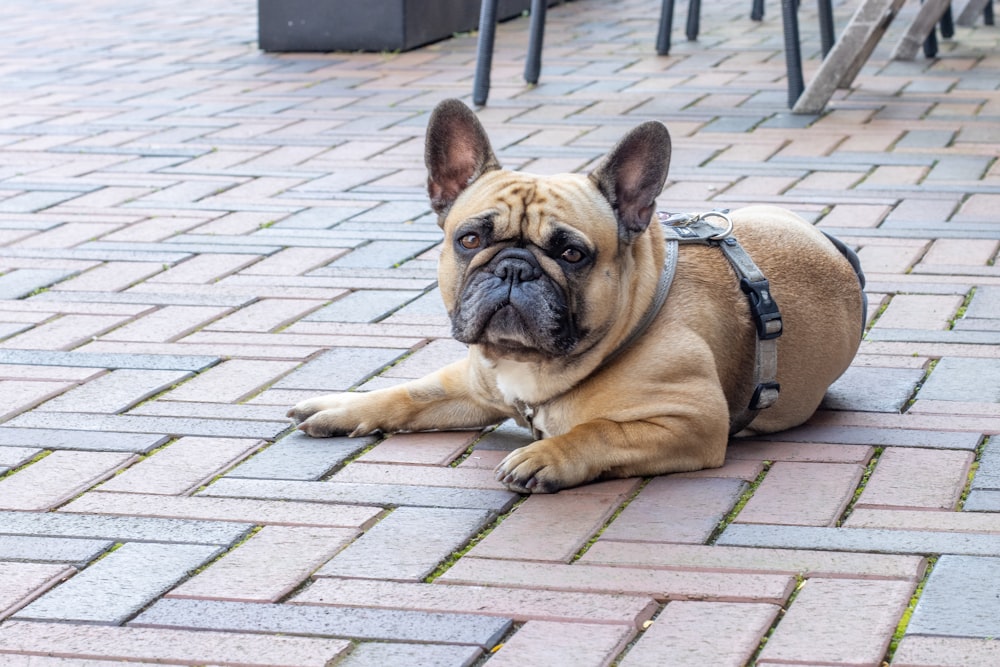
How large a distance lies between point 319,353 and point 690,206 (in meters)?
1.81

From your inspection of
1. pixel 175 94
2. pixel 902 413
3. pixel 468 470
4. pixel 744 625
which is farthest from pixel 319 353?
pixel 175 94

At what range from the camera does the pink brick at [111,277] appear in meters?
4.66

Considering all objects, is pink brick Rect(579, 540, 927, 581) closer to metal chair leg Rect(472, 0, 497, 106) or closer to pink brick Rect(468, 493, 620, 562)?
pink brick Rect(468, 493, 620, 562)

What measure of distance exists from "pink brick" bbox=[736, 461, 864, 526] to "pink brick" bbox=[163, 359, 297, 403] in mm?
1320

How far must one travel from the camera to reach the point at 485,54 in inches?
284

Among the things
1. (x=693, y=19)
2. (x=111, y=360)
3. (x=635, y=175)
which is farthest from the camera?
(x=693, y=19)

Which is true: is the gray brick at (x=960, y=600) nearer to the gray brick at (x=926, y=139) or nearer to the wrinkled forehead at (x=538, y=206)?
the wrinkled forehead at (x=538, y=206)

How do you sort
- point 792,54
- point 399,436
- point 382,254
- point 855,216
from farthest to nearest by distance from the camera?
point 792,54, point 855,216, point 382,254, point 399,436

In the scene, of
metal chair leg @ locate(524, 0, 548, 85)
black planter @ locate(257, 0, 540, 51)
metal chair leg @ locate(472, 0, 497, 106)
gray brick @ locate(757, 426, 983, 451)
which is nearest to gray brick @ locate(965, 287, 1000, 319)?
gray brick @ locate(757, 426, 983, 451)

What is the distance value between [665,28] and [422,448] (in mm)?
5691

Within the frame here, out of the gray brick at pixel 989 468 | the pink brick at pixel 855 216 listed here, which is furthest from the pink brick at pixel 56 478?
the pink brick at pixel 855 216

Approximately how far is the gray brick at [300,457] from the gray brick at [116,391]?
48 centimetres

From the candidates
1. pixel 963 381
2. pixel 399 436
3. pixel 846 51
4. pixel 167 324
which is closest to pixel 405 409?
pixel 399 436

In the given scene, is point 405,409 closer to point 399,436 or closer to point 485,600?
point 399,436
